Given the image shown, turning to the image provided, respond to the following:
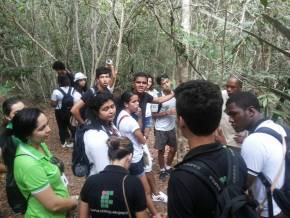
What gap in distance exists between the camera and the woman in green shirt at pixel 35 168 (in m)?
2.59

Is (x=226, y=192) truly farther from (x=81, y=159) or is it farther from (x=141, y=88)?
(x=141, y=88)

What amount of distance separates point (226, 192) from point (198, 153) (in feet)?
0.73

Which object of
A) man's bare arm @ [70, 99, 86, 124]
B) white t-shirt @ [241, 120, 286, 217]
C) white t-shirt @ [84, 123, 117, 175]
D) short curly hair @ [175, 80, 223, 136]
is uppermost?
short curly hair @ [175, 80, 223, 136]

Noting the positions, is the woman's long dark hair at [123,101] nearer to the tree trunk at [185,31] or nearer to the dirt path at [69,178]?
the tree trunk at [185,31]

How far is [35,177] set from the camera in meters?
2.56

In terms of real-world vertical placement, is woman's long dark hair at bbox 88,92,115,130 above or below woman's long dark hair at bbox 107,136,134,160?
above

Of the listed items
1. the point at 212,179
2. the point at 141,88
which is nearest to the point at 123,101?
the point at 141,88

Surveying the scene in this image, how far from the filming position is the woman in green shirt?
8.48 ft

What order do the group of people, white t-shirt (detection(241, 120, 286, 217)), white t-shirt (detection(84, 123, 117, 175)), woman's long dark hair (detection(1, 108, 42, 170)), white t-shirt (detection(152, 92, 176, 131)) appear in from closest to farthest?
the group of people < white t-shirt (detection(241, 120, 286, 217)) < woman's long dark hair (detection(1, 108, 42, 170)) < white t-shirt (detection(84, 123, 117, 175)) < white t-shirt (detection(152, 92, 176, 131))

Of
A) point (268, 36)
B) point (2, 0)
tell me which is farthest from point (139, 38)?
point (268, 36)

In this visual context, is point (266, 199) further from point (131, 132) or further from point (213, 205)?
point (131, 132)

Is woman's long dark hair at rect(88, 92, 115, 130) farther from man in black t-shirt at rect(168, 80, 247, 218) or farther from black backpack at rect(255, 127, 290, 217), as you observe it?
man in black t-shirt at rect(168, 80, 247, 218)

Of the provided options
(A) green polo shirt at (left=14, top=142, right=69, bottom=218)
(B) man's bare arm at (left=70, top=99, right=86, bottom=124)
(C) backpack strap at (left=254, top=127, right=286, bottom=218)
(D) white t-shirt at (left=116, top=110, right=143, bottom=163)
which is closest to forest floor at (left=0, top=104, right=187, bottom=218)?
(D) white t-shirt at (left=116, top=110, right=143, bottom=163)

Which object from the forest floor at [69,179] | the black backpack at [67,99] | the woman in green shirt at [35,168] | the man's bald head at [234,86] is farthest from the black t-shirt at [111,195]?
the black backpack at [67,99]
